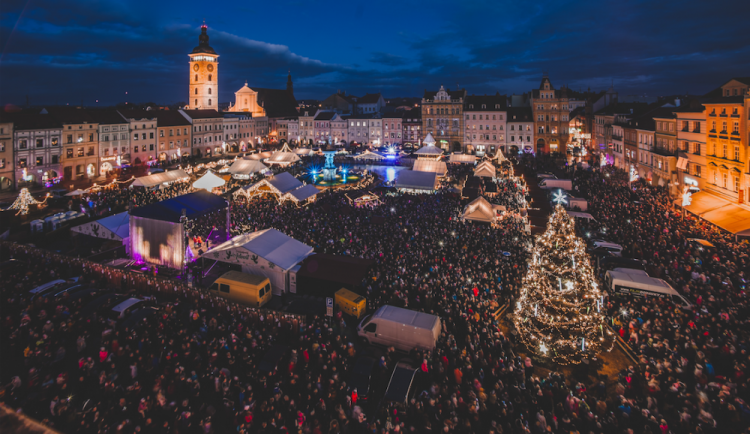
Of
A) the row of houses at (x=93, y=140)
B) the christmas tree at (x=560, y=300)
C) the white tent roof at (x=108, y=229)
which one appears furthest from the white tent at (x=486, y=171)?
the row of houses at (x=93, y=140)

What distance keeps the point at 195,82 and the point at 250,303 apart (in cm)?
7700

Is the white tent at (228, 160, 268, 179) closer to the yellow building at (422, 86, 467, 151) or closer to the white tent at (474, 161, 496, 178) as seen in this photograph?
the white tent at (474, 161, 496, 178)

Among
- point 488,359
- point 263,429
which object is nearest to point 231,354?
point 263,429

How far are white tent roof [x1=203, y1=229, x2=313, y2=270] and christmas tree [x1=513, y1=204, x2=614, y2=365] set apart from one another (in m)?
9.00

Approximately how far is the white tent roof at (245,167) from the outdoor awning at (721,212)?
35.6m

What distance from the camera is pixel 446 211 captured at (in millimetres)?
23797

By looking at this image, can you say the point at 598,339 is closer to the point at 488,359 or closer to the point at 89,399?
the point at 488,359

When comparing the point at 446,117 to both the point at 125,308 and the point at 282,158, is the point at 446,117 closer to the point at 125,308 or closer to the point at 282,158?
the point at 282,158

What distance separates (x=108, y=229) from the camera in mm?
18531

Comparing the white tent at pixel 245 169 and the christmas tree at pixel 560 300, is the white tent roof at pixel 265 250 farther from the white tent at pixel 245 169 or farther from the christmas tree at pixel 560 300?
the white tent at pixel 245 169

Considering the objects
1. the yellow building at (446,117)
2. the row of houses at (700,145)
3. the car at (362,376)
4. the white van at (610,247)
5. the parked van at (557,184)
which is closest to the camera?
the car at (362,376)

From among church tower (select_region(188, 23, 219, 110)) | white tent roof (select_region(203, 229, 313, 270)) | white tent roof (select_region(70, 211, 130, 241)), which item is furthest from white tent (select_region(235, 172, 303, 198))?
church tower (select_region(188, 23, 219, 110))

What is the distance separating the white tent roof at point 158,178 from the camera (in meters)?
29.8

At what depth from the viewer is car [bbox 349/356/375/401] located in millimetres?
9037
